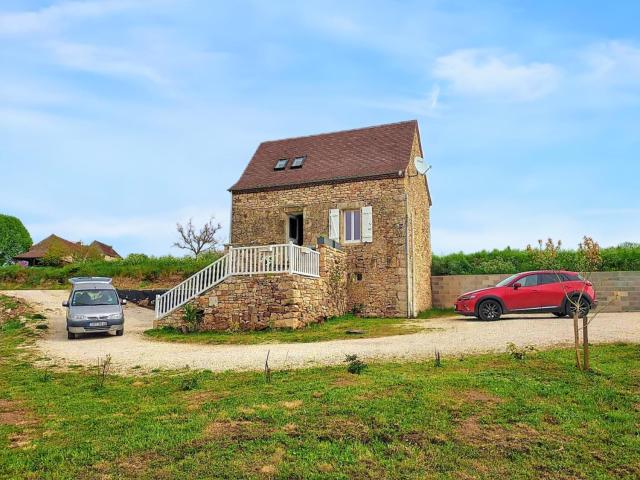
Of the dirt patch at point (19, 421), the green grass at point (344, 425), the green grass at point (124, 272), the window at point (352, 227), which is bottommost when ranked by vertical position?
the dirt patch at point (19, 421)

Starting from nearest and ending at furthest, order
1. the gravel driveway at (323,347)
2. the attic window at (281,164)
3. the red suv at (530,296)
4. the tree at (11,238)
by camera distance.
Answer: the gravel driveway at (323,347) → the red suv at (530,296) → the attic window at (281,164) → the tree at (11,238)

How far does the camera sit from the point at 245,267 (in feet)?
50.8

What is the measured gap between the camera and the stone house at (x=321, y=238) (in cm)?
1530

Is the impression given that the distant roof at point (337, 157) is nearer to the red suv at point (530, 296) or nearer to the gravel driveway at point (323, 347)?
the red suv at point (530, 296)

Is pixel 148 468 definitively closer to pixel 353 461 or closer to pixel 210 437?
pixel 210 437

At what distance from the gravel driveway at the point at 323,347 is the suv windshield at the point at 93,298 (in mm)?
1181

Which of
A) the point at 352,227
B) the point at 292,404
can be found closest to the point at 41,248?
the point at 352,227

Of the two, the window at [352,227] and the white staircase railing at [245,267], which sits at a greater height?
the window at [352,227]

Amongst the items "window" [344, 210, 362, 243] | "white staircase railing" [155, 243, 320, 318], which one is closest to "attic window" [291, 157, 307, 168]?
"window" [344, 210, 362, 243]

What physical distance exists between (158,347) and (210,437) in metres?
7.95

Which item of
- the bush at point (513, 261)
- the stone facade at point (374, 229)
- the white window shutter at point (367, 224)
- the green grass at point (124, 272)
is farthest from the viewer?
the green grass at point (124, 272)

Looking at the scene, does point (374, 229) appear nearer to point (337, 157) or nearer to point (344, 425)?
point (337, 157)

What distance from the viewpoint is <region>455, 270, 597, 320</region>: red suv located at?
47.5ft

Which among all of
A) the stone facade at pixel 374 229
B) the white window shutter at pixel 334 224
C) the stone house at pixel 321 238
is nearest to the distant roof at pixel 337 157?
the stone house at pixel 321 238
